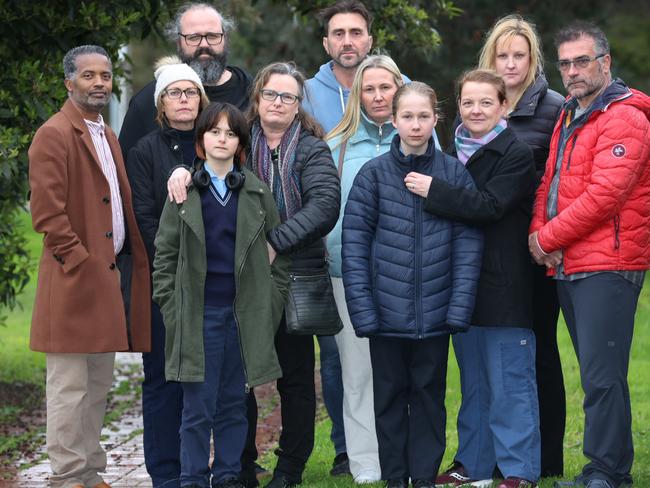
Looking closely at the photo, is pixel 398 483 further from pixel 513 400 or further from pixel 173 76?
pixel 173 76

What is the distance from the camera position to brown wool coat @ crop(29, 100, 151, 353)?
5.89 meters

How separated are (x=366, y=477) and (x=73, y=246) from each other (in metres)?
2.06

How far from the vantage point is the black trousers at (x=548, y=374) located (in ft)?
20.7

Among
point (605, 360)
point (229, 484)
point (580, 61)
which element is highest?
point (580, 61)

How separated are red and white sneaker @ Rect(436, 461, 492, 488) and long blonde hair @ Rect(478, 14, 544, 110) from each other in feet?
6.66

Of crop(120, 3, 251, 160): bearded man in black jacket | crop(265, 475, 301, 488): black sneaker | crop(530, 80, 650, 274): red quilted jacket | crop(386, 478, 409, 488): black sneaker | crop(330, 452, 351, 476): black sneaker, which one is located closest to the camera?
crop(530, 80, 650, 274): red quilted jacket

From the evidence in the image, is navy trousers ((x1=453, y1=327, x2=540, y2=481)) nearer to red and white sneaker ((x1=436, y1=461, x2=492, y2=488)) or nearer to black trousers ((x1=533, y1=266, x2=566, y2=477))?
red and white sneaker ((x1=436, y1=461, x2=492, y2=488))

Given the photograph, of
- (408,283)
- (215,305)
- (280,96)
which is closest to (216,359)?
(215,305)

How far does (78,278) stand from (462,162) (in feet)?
7.00

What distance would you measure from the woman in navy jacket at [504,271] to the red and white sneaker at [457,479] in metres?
0.21

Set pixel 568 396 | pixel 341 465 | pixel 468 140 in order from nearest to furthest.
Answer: pixel 468 140, pixel 341 465, pixel 568 396

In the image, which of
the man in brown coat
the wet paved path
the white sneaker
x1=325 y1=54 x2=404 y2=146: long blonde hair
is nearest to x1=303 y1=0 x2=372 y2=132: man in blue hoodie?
x1=325 y1=54 x2=404 y2=146: long blonde hair

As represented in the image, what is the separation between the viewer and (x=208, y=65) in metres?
6.59

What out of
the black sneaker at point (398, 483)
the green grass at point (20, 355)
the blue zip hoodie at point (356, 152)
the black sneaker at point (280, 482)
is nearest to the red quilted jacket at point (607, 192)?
the blue zip hoodie at point (356, 152)
